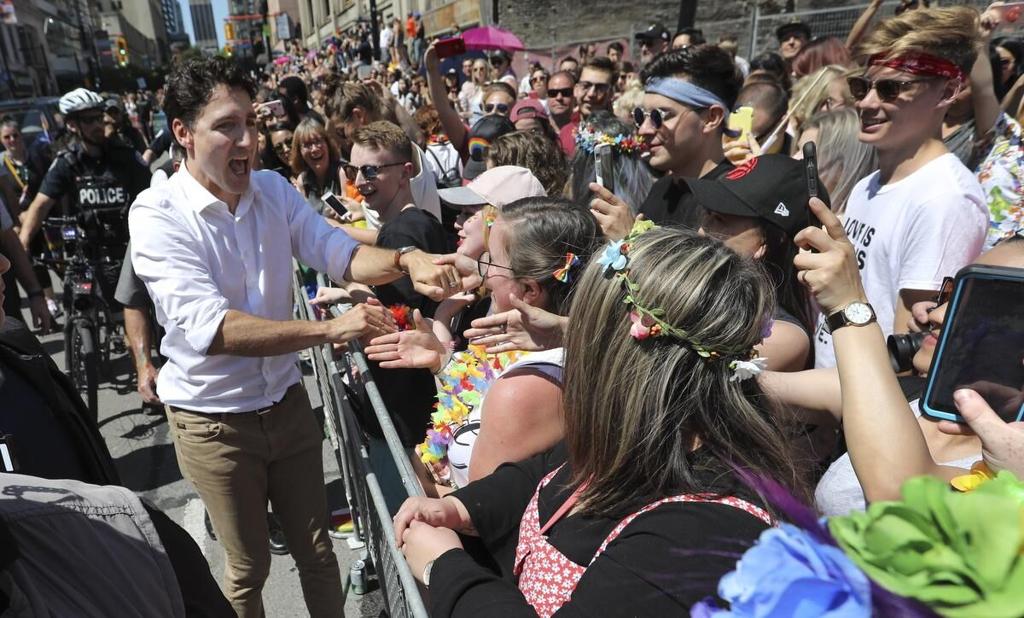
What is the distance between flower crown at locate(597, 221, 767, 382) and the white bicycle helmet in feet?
17.3

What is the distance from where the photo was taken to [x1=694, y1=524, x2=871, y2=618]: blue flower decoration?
1.72ft

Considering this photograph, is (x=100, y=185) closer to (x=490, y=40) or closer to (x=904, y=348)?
(x=904, y=348)

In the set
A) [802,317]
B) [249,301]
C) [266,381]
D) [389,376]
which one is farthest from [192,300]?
[802,317]

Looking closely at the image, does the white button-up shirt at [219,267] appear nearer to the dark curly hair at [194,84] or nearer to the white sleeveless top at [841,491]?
the dark curly hair at [194,84]

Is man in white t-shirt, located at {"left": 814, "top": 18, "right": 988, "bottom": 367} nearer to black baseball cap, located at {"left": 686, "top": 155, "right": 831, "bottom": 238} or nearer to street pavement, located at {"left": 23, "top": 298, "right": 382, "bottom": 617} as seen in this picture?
black baseball cap, located at {"left": 686, "top": 155, "right": 831, "bottom": 238}

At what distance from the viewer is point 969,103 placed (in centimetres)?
381

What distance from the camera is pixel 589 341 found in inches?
54.6

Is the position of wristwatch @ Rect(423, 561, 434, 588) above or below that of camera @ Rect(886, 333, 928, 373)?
below

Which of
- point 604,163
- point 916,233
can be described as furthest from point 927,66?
point 604,163

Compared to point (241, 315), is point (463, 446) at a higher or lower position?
lower

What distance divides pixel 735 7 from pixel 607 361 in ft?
64.8

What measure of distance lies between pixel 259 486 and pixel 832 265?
7.20 ft

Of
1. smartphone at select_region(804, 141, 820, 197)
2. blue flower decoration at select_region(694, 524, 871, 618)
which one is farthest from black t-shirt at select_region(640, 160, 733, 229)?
blue flower decoration at select_region(694, 524, 871, 618)

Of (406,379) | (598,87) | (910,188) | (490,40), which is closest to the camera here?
(910,188)
